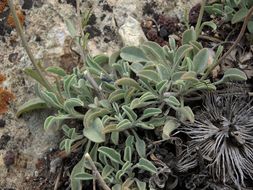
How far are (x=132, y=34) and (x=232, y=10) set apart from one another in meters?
0.66

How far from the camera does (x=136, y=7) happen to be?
3.63 meters

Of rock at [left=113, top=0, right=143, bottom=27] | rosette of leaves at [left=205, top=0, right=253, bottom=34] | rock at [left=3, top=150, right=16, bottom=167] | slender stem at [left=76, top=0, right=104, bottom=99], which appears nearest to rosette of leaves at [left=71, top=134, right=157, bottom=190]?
slender stem at [left=76, top=0, right=104, bottom=99]

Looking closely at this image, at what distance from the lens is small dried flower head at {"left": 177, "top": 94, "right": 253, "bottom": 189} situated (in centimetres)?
297

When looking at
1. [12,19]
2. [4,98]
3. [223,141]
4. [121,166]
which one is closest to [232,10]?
[223,141]

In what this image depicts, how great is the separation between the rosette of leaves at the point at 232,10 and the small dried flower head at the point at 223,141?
573 mm

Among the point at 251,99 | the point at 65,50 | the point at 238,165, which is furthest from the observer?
the point at 65,50

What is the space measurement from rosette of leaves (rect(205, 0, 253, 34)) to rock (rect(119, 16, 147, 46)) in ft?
1.57

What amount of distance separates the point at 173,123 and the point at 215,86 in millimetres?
375

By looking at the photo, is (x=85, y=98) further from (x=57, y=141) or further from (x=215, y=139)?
(x=215, y=139)

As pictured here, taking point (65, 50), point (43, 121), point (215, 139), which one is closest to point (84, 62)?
point (65, 50)

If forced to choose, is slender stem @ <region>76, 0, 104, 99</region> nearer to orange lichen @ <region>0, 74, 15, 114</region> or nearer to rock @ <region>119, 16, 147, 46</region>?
rock @ <region>119, 16, 147, 46</region>

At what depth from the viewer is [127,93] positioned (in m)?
3.12

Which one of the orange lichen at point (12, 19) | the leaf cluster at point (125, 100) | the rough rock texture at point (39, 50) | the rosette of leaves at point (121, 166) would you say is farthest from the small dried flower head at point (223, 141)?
the orange lichen at point (12, 19)

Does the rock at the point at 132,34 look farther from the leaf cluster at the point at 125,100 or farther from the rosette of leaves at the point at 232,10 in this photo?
the rosette of leaves at the point at 232,10
